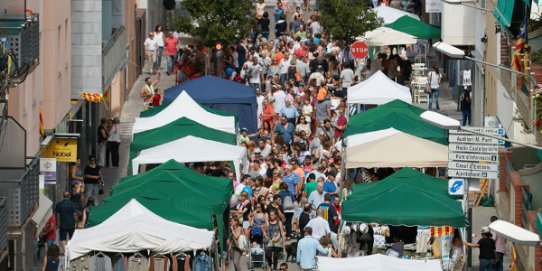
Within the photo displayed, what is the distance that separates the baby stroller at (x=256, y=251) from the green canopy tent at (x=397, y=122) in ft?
19.3

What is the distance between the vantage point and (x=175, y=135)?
137 feet

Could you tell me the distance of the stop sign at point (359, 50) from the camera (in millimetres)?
55219

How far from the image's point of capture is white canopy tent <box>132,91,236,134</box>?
43.9m

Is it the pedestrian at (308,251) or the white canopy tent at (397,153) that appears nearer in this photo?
the pedestrian at (308,251)

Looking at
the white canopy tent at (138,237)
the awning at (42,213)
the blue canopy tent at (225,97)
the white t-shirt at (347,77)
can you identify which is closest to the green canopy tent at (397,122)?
the blue canopy tent at (225,97)

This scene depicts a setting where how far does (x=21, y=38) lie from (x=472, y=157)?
8016 millimetres

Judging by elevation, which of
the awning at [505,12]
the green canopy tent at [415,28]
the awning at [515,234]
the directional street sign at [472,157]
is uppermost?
the awning at [505,12]

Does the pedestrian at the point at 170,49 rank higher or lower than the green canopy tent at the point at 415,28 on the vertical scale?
lower

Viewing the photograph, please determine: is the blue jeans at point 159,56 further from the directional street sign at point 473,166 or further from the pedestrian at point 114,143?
the directional street sign at point 473,166

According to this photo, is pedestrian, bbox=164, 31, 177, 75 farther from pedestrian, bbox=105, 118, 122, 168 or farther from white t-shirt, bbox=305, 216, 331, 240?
white t-shirt, bbox=305, 216, 331, 240

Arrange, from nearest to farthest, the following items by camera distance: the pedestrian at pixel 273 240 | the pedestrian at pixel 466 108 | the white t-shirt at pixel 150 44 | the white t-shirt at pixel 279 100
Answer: the pedestrian at pixel 273 240
the white t-shirt at pixel 279 100
the pedestrian at pixel 466 108
the white t-shirt at pixel 150 44

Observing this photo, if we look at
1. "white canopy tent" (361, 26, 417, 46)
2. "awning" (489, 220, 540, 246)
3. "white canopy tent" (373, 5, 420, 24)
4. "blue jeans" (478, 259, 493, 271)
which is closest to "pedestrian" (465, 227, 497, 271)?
"blue jeans" (478, 259, 493, 271)

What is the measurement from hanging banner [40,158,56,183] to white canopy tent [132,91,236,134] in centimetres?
634

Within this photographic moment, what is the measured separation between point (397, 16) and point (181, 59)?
7188 millimetres
